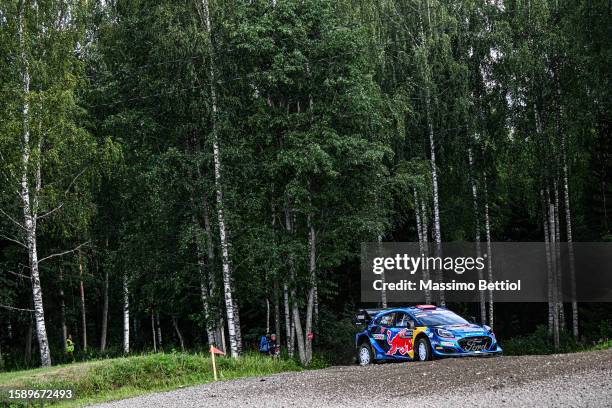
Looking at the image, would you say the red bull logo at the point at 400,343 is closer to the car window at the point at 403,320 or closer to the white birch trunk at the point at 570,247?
the car window at the point at 403,320

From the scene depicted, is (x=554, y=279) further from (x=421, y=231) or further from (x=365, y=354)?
(x=365, y=354)

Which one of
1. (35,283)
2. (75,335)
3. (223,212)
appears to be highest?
(223,212)

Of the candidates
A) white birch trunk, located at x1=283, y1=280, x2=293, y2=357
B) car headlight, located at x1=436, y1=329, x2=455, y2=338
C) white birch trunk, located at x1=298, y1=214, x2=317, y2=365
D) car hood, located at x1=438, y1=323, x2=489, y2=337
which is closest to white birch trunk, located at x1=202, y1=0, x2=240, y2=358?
white birch trunk, located at x1=283, y1=280, x2=293, y2=357

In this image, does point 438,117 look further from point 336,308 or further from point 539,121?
point 336,308

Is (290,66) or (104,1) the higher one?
(104,1)

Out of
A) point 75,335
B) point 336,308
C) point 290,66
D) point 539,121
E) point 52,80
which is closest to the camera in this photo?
point 290,66

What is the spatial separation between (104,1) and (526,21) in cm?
1721

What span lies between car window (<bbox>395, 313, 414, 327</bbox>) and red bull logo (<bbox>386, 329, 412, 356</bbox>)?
19 centimetres

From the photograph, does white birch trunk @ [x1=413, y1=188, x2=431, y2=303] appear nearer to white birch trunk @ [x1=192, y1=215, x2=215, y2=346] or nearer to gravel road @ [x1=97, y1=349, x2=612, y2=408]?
white birch trunk @ [x1=192, y1=215, x2=215, y2=346]

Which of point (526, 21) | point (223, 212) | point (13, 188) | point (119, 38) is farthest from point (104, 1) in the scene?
point (526, 21)

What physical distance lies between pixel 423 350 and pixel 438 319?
0.98 m

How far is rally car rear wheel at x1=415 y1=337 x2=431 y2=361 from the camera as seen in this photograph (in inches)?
798

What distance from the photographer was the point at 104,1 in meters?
33.5

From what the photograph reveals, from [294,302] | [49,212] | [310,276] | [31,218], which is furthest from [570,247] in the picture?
[31,218]
